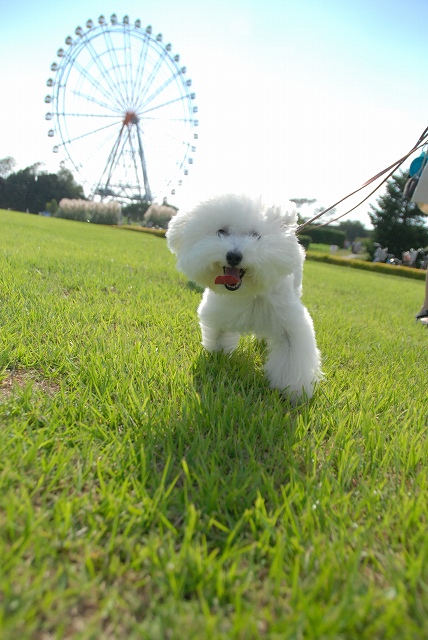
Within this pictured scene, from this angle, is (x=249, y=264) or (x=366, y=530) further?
(x=249, y=264)

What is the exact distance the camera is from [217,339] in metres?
2.80

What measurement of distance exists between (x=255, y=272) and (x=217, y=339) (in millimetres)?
725

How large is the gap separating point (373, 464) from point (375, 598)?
0.63 m

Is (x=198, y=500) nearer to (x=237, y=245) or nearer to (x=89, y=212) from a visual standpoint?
(x=237, y=245)

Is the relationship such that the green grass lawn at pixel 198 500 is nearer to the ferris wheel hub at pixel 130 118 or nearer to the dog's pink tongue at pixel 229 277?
the dog's pink tongue at pixel 229 277

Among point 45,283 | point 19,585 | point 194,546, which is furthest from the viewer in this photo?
point 45,283

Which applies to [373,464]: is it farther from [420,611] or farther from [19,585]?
[19,585]

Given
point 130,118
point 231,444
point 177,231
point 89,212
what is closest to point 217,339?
point 177,231

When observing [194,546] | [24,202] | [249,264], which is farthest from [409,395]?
[24,202]

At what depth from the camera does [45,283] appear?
4.16 m

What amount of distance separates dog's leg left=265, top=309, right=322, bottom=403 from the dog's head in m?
0.36

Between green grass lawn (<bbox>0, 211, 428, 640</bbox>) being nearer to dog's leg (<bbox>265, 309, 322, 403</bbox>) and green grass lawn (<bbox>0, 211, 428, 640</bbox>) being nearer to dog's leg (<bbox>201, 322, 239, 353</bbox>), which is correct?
dog's leg (<bbox>265, 309, 322, 403</bbox>)

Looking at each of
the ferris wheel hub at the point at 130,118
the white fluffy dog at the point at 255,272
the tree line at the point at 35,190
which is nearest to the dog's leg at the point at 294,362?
the white fluffy dog at the point at 255,272

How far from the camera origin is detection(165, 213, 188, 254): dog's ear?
99.9 inches
